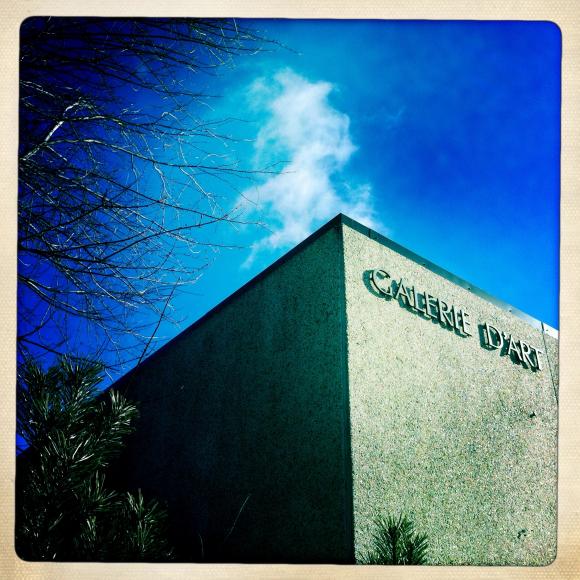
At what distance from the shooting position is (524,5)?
2.52 meters

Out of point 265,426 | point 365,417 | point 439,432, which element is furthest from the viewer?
point 265,426

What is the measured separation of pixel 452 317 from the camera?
3.62 meters

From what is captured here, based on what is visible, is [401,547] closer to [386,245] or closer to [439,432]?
[439,432]

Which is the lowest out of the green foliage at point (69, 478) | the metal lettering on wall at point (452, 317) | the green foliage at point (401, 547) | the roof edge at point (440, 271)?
the green foliage at point (401, 547)

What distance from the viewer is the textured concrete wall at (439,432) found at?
2963mm

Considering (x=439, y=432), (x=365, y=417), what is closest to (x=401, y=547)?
(x=365, y=417)

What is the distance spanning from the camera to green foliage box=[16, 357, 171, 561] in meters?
2.06

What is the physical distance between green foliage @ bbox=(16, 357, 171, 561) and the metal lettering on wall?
1747 mm

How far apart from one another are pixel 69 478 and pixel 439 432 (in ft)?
7.07

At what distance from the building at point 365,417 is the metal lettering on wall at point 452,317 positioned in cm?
1

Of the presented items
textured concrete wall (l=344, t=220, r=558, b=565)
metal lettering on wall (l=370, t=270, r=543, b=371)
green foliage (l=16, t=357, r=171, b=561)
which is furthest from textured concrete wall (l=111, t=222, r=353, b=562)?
green foliage (l=16, t=357, r=171, b=561)

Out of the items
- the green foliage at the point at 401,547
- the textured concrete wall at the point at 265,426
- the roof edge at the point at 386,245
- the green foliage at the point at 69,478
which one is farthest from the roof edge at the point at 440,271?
the green foliage at the point at 69,478

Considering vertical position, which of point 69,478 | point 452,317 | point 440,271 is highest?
point 440,271

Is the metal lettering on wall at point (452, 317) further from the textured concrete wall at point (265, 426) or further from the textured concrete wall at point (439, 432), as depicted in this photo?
the textured concrete wall at point (265, 426)
